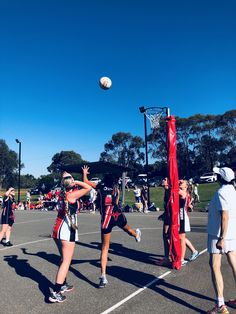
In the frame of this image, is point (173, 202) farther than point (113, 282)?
Yes

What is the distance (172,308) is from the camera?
16.5 ft

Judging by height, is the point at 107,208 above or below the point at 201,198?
below

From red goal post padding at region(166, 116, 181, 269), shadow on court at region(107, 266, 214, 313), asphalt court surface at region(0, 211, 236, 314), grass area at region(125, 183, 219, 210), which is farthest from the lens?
grass area at region(125, 183, 219, 210)

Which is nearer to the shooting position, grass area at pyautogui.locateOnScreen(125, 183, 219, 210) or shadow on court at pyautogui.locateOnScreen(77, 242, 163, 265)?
shadow on court at pyautogui.locateOnScreen(77, 242, 163, 265)

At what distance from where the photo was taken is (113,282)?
6.45 metres

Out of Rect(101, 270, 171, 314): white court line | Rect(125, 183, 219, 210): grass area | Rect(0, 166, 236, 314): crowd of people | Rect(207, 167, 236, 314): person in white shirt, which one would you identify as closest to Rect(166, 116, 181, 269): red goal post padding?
Rect(0, 166, 236, 314): crowd of people

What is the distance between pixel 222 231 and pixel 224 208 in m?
0.33

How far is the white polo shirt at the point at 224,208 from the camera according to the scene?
15.8ft

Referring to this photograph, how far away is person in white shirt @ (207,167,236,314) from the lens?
15.5 ft

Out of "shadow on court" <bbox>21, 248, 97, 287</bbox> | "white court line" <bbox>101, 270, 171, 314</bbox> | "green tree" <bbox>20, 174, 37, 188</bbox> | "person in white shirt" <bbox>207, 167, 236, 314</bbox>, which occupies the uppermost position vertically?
"green tree" <bbox>20, 174, 37, 188</bbox>

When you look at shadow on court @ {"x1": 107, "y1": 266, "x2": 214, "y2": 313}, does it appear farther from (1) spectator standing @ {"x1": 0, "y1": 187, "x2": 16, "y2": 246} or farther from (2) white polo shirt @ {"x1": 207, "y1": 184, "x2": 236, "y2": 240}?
(1) spectator standing @ {"x1": 0, "y1": 187, "x2": 16, "y2": 246}

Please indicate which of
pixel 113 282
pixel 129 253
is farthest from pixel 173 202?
pixel 129 253

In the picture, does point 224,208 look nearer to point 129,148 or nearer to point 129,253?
point 129,253

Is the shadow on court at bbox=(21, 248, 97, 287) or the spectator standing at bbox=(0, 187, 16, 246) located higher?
the spectator standing at bbox=(0, 187, 16, 246)
